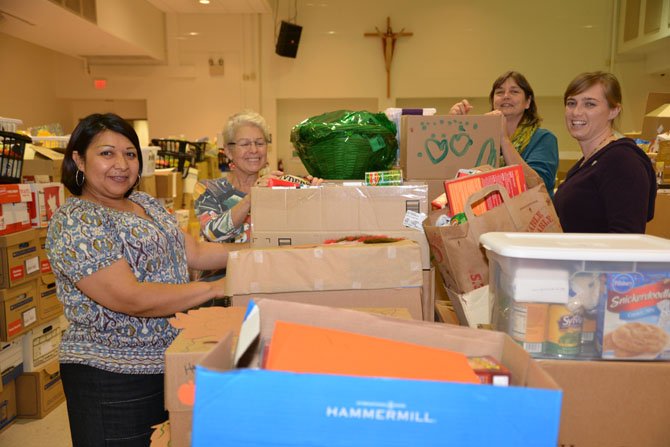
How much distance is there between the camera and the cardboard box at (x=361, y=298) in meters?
1.20

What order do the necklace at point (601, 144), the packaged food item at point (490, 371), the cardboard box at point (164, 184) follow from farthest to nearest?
1. the cardboard box at point (164, 184)
2. the necklace at point (601, 144)
3. the packaged food item at point (490, 371)

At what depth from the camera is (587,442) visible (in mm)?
928

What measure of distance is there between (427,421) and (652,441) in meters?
0.60

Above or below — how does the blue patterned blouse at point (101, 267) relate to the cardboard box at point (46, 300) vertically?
above

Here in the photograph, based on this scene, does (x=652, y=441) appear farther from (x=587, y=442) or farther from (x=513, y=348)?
(x=513, y=348)

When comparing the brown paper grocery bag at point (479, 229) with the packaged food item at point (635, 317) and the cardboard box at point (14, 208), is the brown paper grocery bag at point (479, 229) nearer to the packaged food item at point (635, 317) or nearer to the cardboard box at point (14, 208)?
the packaged food item at point (635, 317)

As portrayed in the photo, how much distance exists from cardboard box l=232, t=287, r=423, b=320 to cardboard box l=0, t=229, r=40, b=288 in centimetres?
199

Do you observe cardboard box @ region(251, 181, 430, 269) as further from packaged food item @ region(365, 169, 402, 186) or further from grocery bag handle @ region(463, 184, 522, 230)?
grocery bag handle @ region(463, 184, 522, 230)

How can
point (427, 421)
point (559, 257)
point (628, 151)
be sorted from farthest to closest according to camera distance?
point (628, 151), point (559, 257), point (427, 421)

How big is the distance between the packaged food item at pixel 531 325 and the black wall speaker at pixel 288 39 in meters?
7.08

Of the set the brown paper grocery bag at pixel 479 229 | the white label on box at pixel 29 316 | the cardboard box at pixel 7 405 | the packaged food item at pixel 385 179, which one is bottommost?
the cardboard box at pixel 7 405

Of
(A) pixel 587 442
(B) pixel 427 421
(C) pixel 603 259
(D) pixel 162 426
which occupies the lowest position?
(D) pixel 162 426

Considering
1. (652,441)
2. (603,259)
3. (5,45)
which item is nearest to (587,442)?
(652,441)

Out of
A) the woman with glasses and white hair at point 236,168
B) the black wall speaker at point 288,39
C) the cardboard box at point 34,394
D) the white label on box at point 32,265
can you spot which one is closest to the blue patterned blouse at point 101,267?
the woman with glasses and white hair at point 236,168
